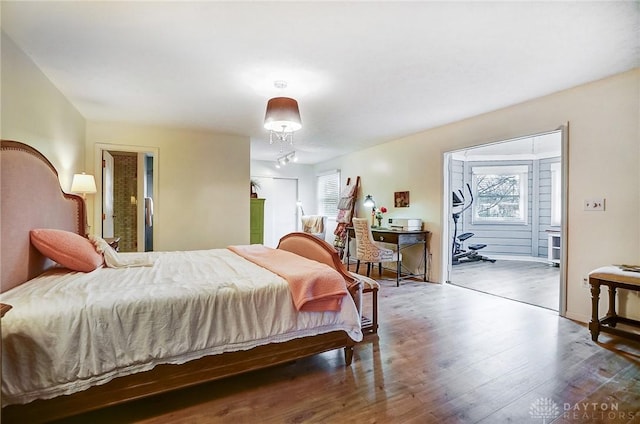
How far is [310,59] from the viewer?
8.15 feet

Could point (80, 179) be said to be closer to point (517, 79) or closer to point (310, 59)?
point (310, 59)

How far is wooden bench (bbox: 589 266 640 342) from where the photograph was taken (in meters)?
2.39

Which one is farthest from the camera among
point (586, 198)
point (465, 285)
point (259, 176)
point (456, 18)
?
point (259, 176)

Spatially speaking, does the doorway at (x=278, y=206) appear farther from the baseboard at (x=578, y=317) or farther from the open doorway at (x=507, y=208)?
the baseboard at (x=578, y=317)

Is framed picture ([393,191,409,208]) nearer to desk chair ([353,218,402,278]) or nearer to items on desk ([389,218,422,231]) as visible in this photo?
items on desk ([389,218,422,231])

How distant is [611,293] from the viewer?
2.69 metres

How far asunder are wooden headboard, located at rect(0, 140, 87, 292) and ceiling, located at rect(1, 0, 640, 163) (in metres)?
0.95

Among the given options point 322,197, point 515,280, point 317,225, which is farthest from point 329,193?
point 515,280

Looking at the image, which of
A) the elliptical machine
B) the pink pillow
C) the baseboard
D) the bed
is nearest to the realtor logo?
the bed

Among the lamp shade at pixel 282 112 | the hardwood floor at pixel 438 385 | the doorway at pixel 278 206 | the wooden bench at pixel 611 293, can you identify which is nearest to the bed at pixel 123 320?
the hardwood floor at pixel 438 385

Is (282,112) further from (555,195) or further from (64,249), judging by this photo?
(555,195)

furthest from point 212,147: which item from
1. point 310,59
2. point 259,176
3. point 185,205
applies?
point 310,59

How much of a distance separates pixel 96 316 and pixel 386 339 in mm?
2133

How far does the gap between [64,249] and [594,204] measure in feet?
14.9
